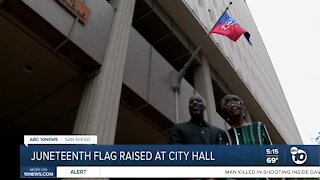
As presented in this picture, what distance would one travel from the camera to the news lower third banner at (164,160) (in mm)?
3457

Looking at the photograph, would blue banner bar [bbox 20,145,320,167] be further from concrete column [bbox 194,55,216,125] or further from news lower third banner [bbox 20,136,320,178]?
concrete column [bbox 194,55,216,125]

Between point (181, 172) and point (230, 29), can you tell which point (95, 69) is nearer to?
point (230, 29)

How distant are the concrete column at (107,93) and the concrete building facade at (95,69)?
22 mm

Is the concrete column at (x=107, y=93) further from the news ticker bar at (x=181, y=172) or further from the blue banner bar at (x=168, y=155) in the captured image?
the news ticker bar at (x=181, y=172)

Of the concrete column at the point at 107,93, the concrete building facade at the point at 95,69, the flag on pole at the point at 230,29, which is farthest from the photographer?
the flag on pole at the point at 230,29

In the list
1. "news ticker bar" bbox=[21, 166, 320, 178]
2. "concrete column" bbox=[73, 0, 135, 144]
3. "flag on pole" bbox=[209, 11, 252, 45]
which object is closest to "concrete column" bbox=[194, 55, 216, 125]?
"flag on pole" bbox=[209, 11, 252, 45]

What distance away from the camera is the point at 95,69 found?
910cm

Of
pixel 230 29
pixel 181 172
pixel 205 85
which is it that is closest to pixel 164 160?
pixel 181 172

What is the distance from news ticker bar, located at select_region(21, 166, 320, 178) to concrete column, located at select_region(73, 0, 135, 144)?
3.82 meters

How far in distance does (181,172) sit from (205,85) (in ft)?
35.6

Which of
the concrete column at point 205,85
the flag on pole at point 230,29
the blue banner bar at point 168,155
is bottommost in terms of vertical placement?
the blue banner bar at point 168,155

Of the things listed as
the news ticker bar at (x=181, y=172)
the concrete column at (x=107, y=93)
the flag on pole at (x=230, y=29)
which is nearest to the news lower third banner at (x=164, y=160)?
the news ticker bar at (x=181, y=172)

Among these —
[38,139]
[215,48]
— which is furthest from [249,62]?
[38,139]

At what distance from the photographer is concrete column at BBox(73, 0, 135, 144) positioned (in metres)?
7.91
